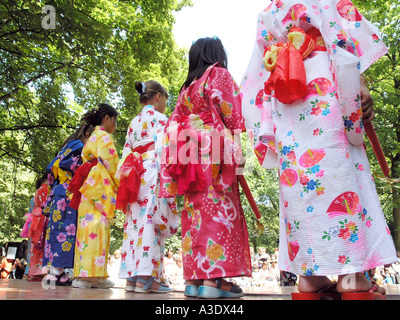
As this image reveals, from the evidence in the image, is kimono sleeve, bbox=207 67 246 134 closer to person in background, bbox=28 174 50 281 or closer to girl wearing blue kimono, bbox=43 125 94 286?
girl wearing blue kimono, bbox=43 125 94 286

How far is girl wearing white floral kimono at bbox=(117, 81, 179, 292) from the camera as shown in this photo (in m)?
3.79

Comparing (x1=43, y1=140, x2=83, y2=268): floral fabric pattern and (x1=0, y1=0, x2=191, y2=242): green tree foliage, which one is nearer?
(x1=43, y1=140, x2=83, y2=268): floral fabric pattern

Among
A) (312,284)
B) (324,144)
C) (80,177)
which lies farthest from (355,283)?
(80,177)

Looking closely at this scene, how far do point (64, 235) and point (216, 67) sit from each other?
3420 mm

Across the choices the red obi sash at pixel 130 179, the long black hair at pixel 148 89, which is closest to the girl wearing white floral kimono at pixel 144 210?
the red obi sash at pixel 130 179

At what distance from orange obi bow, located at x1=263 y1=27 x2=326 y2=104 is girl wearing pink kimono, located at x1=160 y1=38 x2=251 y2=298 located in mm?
709

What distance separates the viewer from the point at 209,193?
3.00 metres

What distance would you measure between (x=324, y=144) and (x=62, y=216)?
14.2 ft

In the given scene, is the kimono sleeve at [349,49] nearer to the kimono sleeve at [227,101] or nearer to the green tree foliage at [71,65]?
the kimono sleeve at [227,101]

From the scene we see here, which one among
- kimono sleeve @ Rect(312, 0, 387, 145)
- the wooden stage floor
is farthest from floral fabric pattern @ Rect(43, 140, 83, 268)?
kimono sleeve @ Rect(312, 0, 387, 145)

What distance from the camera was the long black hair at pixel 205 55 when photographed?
3451mm

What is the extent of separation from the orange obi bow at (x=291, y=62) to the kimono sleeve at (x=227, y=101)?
670 mm

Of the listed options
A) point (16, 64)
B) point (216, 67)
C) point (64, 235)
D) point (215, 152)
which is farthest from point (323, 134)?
point (16, 64)
